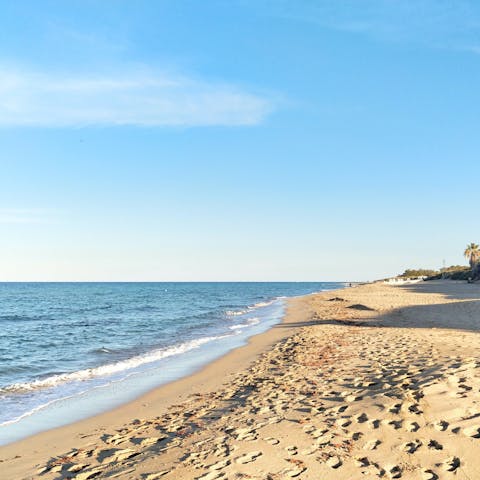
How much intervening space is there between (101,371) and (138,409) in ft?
21.0

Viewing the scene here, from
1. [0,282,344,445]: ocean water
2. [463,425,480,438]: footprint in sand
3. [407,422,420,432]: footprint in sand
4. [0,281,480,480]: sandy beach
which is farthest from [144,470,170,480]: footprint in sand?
[0,282,344,445]: ocean water

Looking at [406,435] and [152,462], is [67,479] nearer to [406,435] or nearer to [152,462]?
[152,462]

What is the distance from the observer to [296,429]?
721 centimetres

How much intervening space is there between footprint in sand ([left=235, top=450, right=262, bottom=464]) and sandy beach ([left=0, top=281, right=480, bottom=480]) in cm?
3

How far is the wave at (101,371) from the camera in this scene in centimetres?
1430

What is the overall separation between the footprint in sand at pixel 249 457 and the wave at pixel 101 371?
411 inches

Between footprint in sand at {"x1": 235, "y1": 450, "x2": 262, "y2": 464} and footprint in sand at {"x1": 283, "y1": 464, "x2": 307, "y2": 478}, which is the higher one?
footprint in sand at {"x1": 283, "y1": 464, "x2": 307, "y2": 478}

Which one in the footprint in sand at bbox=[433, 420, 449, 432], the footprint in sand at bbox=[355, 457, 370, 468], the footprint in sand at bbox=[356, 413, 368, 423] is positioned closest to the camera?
the footprint in sand at bbox=[355, 457, 370, 468]

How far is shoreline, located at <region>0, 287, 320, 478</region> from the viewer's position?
8.66 meters

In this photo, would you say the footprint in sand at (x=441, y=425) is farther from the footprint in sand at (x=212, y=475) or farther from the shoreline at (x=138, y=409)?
the shoreline at (x=138, y=409)

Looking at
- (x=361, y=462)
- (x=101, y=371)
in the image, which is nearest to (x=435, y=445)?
(x=361, y=462)

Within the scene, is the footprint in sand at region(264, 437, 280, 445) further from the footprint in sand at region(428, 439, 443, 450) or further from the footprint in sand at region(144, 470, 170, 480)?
the footprint in sand at region(428, 439, 443, 450)

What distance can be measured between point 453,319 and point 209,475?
77.4 ft

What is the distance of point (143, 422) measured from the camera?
9602mm
